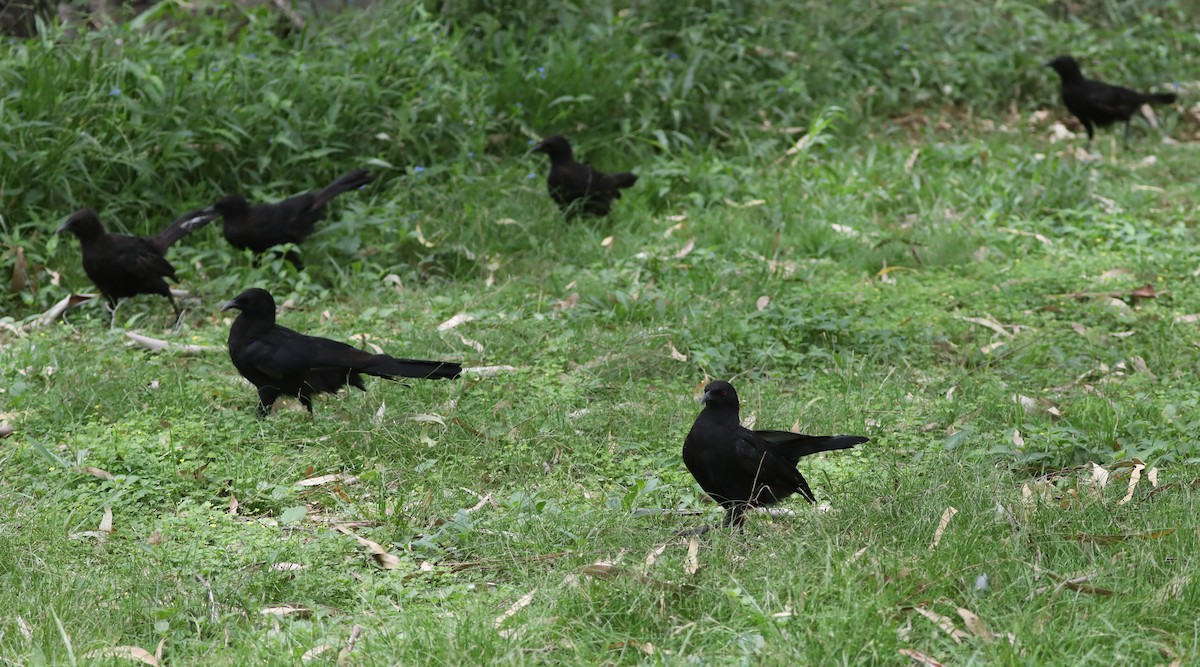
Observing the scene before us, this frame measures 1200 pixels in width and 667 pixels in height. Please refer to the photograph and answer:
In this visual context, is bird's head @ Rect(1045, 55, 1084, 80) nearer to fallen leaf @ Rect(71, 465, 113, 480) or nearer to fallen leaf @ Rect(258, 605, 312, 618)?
fallen leaf @ Rect(71, 465, 113, 480)

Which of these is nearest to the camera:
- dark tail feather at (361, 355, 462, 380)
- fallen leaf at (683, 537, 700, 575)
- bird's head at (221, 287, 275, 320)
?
fallen leaf at (683, 537, 700, 575)

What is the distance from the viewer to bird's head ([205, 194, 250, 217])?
25.8 ft

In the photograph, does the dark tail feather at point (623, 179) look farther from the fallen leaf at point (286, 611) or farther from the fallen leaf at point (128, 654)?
the fallen leaf at point (128, 654)

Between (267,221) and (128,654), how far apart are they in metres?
4.52

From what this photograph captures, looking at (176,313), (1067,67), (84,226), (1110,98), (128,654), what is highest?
(1067,67)

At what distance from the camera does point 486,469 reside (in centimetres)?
534

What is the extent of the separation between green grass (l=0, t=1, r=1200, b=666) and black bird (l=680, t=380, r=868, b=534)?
16 cm

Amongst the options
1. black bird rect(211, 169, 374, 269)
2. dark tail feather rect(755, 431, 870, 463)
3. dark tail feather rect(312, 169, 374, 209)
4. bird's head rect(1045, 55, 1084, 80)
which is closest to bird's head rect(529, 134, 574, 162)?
dark tail feather rect(312, 169, 374, 209)

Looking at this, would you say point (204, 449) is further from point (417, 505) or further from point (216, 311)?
point (216, 311)

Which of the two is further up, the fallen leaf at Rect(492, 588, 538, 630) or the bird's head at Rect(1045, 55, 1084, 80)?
the bird's head at Rect(1045, 55, 1084, 80)

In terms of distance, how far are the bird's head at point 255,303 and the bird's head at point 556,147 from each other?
3.14 m

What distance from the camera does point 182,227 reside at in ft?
25.8

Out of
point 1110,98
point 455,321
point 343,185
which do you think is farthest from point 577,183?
point 1110,98

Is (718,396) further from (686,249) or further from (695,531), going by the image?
(686,249)
